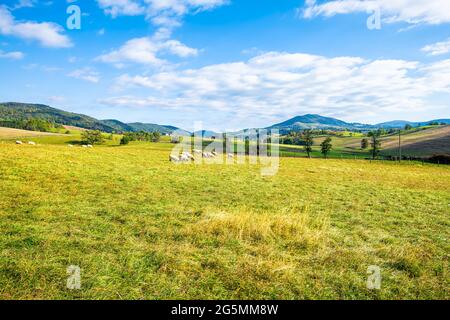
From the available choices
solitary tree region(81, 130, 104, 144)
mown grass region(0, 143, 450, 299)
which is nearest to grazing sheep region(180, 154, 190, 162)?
mown grass region(0, 143, 450, 299)

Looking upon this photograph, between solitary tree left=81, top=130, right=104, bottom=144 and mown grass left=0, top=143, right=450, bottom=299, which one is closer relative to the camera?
mown grass left=0, top=143, right=450, bottom=299

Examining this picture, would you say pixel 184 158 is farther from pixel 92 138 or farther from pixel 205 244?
pixel 92 138

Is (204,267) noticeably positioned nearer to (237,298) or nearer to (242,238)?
(237,298)

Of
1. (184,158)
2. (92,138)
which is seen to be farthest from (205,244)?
(92,138)

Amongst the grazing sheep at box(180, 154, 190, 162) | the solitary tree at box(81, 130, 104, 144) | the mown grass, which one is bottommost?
the mown grass

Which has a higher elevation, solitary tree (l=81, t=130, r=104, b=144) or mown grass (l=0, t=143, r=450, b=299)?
solitary tree (l=81, t=130, r=104, b=144)

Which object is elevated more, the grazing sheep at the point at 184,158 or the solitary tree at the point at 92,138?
the solitary tree at the point at 92,138

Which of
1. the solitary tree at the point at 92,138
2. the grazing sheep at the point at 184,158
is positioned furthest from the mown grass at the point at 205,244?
the solitary tree at the point at 92,138

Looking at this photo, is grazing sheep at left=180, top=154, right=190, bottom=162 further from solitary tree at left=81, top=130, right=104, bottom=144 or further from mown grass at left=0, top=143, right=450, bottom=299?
solitary tree at left=81, top=130, right=104, bottom=144

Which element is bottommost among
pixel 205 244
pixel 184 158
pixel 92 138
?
pixel 205 244

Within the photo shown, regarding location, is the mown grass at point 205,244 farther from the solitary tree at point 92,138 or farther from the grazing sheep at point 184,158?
the solitary tree at point 92,138

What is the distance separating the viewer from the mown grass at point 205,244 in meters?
6.27

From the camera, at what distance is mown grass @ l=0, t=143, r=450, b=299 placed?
6273 mm

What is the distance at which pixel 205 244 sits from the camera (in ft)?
28.4
